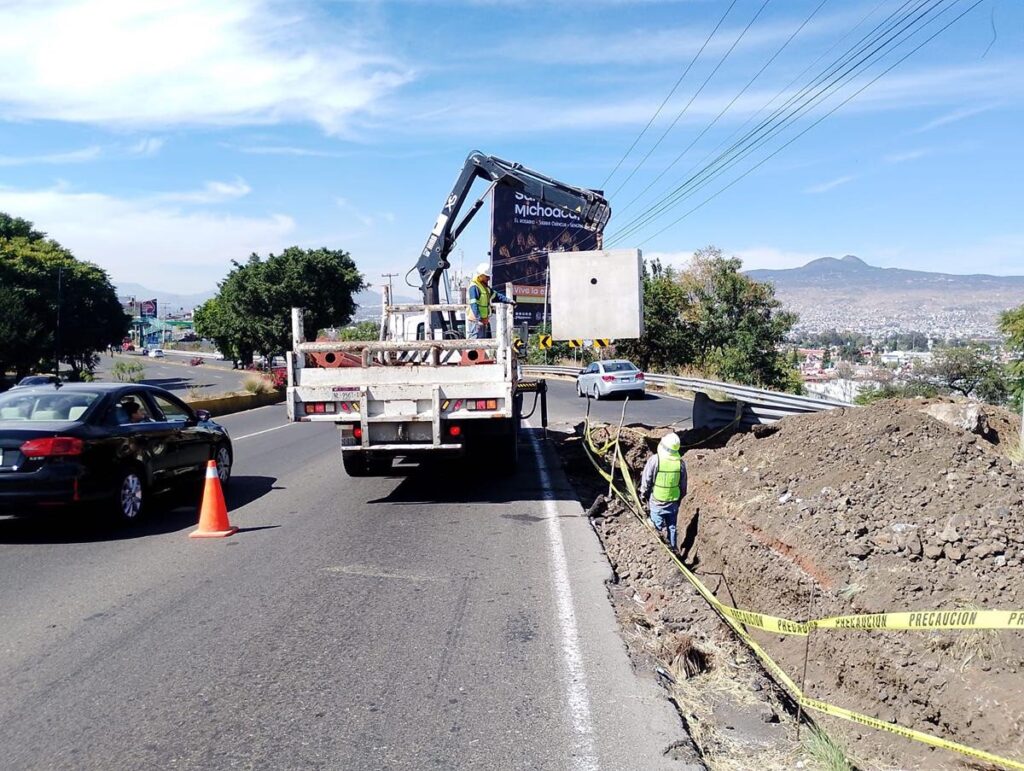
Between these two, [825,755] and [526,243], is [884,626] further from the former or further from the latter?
[526,243]

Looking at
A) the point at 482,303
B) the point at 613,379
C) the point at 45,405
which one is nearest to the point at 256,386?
the point at 613,379

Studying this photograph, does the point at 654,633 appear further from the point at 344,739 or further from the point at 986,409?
the point at 986,409

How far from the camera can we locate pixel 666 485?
887cm

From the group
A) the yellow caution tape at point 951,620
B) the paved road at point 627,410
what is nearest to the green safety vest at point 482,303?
the paved road at point 627,410

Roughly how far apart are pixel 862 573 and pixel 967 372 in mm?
20702

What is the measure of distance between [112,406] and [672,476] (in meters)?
5.84

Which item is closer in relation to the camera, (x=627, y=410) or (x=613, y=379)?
(x=627, y=410)

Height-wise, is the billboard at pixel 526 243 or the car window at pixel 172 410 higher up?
the billboard at pixel 526 243

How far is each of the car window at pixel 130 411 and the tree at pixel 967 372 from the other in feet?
70.9

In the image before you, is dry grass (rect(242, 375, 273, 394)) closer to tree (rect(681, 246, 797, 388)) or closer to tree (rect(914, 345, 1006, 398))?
tree (rect(681, 246, 797, 388))

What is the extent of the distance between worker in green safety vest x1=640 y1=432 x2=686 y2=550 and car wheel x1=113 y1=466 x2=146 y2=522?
5298mm

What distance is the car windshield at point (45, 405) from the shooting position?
8.92m

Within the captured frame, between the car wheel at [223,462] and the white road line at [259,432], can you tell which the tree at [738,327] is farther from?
the car wheel at [223,462]

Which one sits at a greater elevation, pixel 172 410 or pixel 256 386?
pixel 172 410
